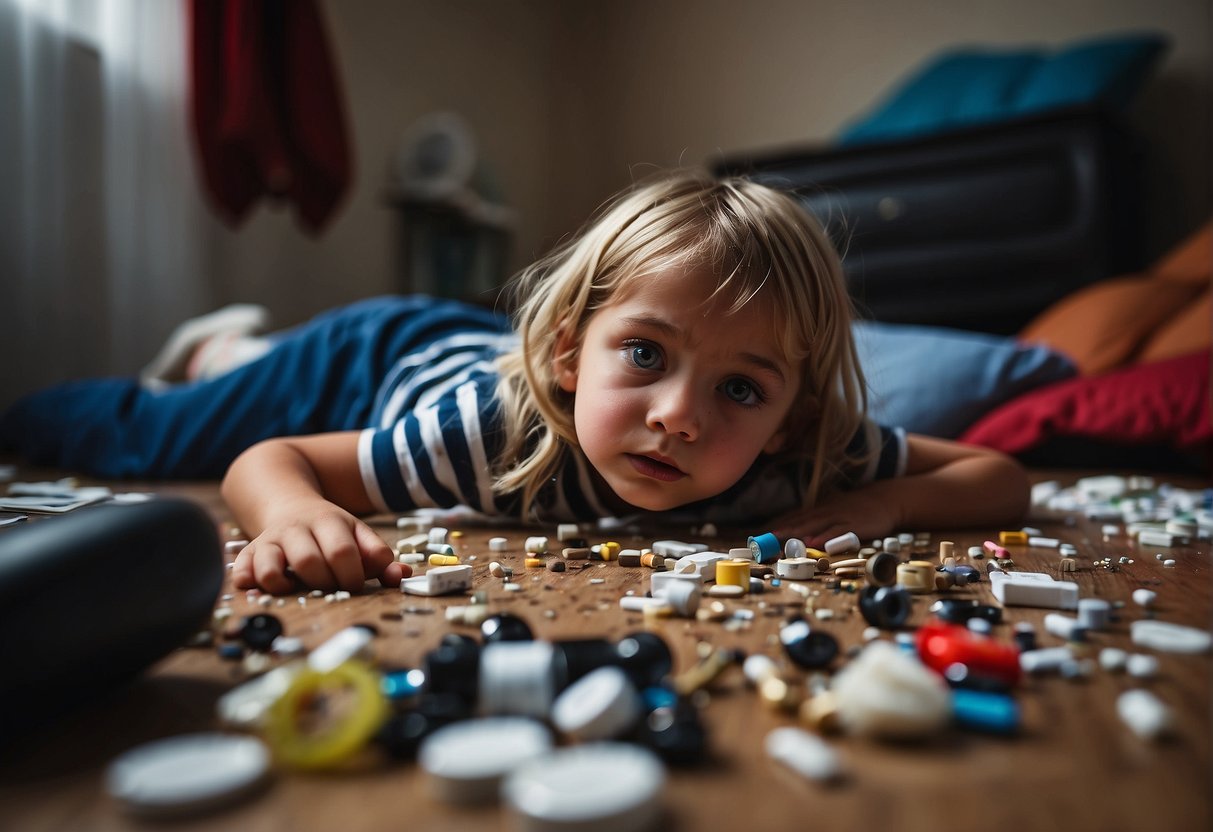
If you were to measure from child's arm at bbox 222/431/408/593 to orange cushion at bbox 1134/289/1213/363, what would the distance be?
1.64 m

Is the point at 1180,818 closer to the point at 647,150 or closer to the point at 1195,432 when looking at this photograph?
the point at 1195,432

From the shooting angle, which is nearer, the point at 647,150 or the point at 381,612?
the point at 381,612

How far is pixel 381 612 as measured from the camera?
0.72m

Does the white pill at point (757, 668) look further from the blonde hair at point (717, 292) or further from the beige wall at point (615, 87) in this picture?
the beige wall at point (615, 87)

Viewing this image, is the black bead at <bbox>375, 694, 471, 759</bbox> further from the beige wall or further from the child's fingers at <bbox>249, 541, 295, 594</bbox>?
the beige wall

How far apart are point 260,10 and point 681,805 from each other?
95.3 inches

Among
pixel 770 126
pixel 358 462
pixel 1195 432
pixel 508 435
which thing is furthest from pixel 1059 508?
pixel 770 126

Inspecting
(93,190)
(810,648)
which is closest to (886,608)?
(810,648)

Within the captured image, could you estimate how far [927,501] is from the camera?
3.83 feet

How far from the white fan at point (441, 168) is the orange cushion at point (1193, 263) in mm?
2006

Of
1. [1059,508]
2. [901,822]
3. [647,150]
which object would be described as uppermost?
[647,150]

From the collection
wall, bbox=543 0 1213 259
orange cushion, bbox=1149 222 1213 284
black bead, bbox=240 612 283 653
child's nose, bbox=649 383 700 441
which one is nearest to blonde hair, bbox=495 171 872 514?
child's nose, bbox=649 383 700 441

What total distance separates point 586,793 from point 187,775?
6.8 inches

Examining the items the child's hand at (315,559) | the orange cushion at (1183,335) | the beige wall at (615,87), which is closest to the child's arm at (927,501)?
the child's hand at (315,559)
